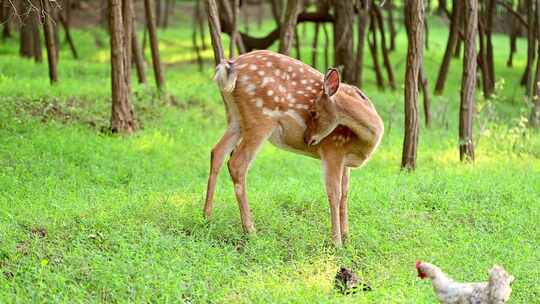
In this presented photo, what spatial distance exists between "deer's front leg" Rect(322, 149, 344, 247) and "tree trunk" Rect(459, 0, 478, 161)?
3.66 m

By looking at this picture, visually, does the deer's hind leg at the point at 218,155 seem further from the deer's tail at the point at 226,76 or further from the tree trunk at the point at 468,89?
the tree trunk at the point at 468,89

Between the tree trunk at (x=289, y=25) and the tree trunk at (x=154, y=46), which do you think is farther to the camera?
the tree trunk at (x=154, y=46)

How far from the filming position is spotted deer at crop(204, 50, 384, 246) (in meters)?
7.08

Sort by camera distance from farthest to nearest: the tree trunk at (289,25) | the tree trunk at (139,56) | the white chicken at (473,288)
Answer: the tree trunk at (139,56), the tree trunk at (289,25), the white chicken at (473,288)

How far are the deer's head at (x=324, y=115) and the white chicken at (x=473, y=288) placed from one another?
1.82 metres

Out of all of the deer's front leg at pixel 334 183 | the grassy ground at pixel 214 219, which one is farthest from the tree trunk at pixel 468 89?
the deer's front leg at pixel 334 183

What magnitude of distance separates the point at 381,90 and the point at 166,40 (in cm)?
960

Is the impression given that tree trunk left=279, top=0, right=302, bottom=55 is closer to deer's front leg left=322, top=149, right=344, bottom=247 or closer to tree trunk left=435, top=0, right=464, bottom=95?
tree trunk left=435, top=0, right=464, bottom=95

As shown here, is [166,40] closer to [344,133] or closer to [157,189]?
[157,189]

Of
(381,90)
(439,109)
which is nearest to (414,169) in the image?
Result: (439,109)

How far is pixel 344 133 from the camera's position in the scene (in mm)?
7230

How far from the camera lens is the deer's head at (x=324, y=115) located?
277 inches

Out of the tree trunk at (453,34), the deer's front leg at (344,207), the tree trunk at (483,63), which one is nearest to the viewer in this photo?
the deer's front leg at (344,207)

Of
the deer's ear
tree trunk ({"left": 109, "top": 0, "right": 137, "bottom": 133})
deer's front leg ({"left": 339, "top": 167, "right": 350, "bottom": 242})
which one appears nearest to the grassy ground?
deer's front leg ({"left": 339, "top": 167, "right": 350, "bottom": 242})
